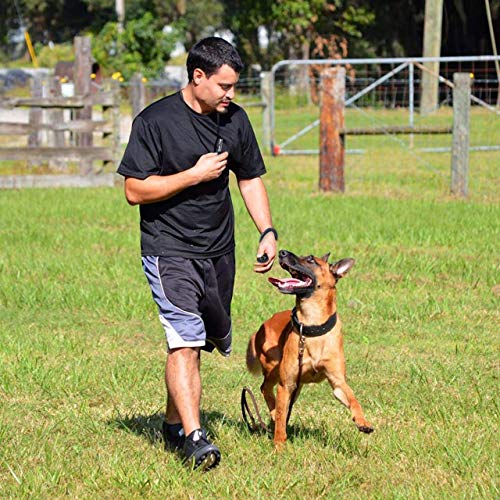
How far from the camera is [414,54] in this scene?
47094mm

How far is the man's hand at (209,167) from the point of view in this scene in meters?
5.17

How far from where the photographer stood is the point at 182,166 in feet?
17.5

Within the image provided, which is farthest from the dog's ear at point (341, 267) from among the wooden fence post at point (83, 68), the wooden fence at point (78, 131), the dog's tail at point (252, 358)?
the wooden fence post at point (83, 68)

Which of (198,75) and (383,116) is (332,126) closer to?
(383,116)

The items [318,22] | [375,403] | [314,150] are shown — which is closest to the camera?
[375,403]

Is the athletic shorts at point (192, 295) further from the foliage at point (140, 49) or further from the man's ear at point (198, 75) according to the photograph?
the foliage at point (140, 49)

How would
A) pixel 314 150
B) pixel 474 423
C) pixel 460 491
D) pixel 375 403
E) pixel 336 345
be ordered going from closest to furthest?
pixel 460 491 < pixel 336 345 < pixel 474 423 < pixel 375 403 < pixel 314 150

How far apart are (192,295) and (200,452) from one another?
0.74 m

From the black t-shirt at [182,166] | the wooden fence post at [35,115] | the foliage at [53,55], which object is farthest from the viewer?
the foliage at [53,55]

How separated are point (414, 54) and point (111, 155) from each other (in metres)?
30.6

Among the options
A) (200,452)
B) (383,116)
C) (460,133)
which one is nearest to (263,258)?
(200,452)

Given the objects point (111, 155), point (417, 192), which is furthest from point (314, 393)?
point (111, 155)

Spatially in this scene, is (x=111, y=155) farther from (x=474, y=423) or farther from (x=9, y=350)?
(x=474, y=423)

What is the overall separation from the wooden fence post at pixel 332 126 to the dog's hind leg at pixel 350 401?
11.0m
